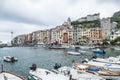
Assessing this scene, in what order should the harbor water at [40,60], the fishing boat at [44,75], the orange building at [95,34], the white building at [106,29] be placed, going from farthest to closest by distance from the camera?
the white building at [106,29], the orange building at [95,34], the harbor water at [40,60], the fishing boat at [44,75]

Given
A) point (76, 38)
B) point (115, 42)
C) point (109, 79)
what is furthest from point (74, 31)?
point (109, 79)

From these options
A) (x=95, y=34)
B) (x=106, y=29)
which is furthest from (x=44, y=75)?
(x=106, y=29)

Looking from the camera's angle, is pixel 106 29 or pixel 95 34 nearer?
pixel 95 34

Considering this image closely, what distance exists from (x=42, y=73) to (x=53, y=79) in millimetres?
5035

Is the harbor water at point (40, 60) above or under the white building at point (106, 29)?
under

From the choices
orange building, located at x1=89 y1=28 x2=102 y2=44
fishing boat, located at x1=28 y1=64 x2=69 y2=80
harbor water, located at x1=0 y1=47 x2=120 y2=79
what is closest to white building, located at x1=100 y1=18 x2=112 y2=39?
orange building, located at x1=89 y1=28 x2=102 y2=44

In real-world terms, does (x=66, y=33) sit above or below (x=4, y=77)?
above

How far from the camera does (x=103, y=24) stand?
574 ft

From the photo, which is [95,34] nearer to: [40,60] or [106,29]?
[106,29]

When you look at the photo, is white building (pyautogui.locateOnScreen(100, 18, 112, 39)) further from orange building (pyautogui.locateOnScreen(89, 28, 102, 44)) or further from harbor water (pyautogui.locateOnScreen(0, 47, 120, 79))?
harbor water (pyautogui.locateOnScreen(0, 47, 120, 79))

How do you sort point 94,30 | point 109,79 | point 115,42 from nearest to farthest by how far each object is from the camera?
point 109,79 < point 115,42 < point 94,30

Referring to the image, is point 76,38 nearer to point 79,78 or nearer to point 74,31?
point 74,31

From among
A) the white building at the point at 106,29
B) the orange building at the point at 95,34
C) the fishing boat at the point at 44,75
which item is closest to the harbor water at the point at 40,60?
the fishing boat at the point at 44,75

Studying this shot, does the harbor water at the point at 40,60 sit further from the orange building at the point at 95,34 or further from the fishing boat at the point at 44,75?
the orange building at the point at 95,34
